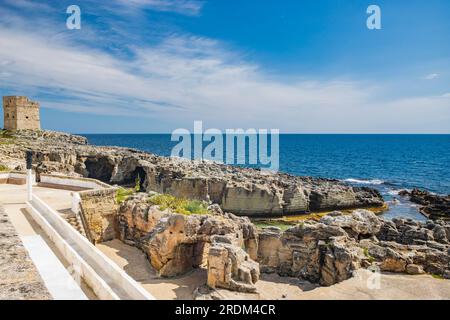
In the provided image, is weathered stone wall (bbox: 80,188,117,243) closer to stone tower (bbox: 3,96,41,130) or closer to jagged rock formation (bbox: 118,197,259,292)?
jagged rock formation (bbox: 118,197,259,292)

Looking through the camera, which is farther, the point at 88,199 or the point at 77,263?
the point at 88,199

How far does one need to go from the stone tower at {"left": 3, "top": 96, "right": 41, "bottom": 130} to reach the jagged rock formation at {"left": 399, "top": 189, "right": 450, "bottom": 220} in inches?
3277

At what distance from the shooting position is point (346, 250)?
15.7m

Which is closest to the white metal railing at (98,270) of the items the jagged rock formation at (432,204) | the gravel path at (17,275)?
the gravel path at (17,275)

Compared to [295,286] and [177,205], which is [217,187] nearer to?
[177,205]

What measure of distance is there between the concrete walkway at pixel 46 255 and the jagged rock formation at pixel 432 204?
42.9m

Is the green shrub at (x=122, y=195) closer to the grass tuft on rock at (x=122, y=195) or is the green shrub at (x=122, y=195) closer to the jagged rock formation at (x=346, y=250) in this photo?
the grass tuft on rock at (x=122, y=195)

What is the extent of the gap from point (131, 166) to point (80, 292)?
52.1 metres

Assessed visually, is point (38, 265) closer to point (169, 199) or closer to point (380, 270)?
point (169, 199)

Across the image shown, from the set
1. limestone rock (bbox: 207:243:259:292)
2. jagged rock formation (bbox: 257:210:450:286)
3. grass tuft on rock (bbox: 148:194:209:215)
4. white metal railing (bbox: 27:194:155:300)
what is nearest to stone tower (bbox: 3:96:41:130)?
grass tuft on rock (bbox: 148:194:209:215)

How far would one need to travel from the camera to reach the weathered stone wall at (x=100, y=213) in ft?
60.5
